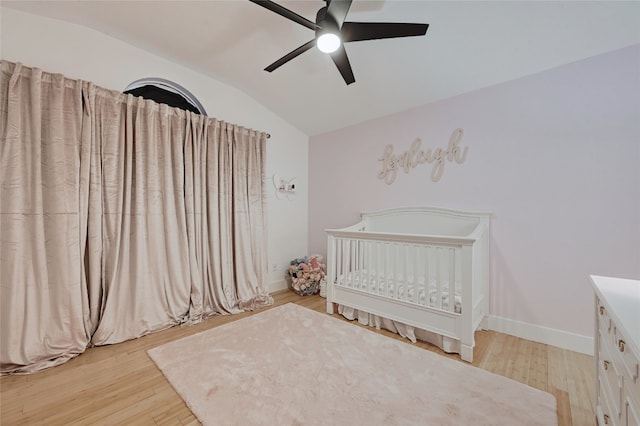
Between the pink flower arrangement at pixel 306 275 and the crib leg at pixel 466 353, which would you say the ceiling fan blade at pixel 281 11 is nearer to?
the crib leg at pixel 466 353

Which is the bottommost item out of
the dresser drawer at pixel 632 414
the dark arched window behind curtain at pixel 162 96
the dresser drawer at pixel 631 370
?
the dresser drawer at pixel 632 414

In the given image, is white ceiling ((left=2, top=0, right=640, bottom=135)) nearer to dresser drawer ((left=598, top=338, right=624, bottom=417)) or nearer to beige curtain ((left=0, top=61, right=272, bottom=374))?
beige curtain ((left=0, top=61, right=272, bottom=374))

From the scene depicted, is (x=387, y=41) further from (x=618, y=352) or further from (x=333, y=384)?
(x=333, y=384)

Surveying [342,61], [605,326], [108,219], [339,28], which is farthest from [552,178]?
[108,219]

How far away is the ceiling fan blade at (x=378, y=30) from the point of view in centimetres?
152

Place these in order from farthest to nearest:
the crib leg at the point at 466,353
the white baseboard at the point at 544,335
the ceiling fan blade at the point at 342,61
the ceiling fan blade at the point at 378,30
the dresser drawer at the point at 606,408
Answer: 1. the white baseboard at the point at 544,335
2. the crib leg at the point at 466,353
3. the ceiling fan blade at the point at 342,61
4. the ceiling fan blade at the point at 378,30
5. the dresser drawer at the point at 606,408

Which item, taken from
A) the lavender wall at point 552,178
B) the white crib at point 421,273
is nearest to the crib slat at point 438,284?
the white crib at point 421,273

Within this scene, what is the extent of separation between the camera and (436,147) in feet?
8.95

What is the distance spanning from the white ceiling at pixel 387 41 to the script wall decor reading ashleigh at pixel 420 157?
0.46 meters

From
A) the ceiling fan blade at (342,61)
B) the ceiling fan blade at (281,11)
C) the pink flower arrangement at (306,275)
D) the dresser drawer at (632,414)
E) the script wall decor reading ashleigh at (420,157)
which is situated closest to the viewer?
the dresser drawer at (632,414)

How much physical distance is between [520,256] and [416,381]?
148cm

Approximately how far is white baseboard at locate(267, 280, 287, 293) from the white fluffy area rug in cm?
121

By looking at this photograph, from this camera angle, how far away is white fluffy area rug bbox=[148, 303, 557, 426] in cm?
135

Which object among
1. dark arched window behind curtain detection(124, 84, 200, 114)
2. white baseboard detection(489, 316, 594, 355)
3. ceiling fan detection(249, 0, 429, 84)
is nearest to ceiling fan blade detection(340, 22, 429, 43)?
ceiling fan detection(249, 0, 429, 84)
